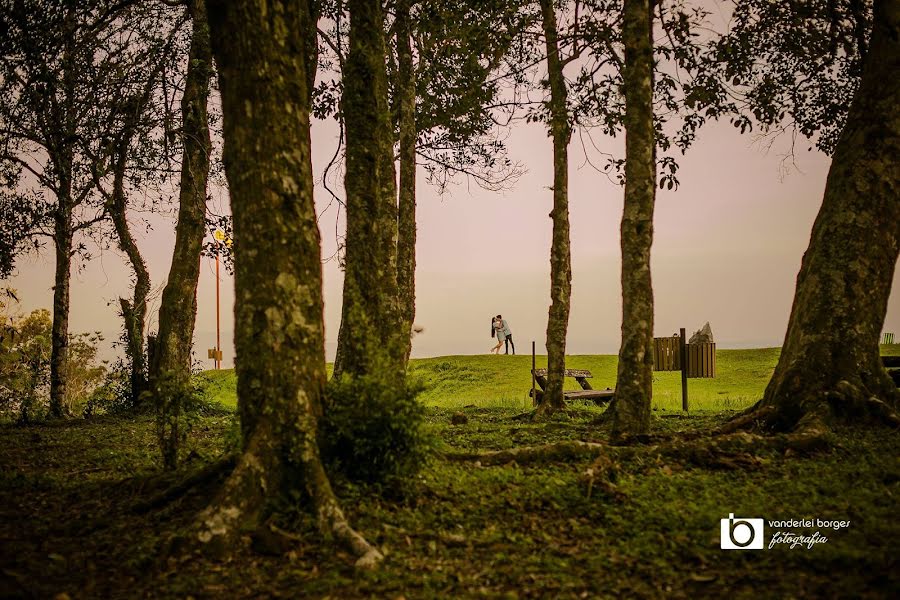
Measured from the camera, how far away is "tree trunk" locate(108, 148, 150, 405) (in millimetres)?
18016

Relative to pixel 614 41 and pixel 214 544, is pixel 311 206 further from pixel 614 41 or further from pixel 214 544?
pixel 614 41

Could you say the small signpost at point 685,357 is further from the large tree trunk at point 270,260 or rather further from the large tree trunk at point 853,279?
the large tree trunk at point 270,260

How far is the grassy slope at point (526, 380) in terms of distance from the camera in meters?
20.3

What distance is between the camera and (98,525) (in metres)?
5.52

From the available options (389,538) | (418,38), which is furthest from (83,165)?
(389,538)

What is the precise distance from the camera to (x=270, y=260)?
538 cm

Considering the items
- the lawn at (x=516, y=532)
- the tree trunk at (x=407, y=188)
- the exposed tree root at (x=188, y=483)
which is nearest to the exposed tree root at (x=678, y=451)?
the lawn at (x=516, y=532)

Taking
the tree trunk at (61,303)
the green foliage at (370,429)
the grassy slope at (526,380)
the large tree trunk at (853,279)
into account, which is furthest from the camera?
the grassy slope at (526,380)

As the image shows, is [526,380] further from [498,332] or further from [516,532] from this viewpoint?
[516,532]

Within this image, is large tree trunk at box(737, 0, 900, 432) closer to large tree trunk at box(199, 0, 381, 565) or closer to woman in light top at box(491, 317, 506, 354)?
large tree trunk at box(199, 0, 381, 565)

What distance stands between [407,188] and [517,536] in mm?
9831

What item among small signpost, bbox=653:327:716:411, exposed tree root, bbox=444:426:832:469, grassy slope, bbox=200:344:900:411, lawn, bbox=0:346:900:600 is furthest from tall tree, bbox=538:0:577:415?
exposed tree root, bbox=444:426:832:469

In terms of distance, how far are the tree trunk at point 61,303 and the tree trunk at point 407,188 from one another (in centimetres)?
1034

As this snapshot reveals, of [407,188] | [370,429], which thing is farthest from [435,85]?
[370,429]
